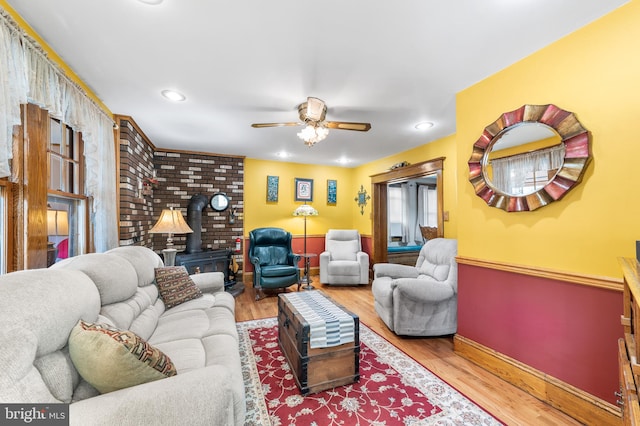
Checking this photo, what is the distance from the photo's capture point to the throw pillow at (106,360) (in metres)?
0.97

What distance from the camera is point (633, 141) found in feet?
4.74

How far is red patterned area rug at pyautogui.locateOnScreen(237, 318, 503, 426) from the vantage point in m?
1.58

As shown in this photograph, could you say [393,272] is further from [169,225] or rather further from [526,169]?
[169,225]

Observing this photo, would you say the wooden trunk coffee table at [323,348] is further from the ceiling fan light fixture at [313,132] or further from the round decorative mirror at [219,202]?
the round decorative mirror at [219,202]

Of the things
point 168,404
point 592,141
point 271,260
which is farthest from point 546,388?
point 271,260

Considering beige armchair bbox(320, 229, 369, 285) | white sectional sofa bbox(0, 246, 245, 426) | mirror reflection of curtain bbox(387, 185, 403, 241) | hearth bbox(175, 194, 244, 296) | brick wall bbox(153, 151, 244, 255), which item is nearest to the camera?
white sectional sofa bbox(0, 246, 245, 426)

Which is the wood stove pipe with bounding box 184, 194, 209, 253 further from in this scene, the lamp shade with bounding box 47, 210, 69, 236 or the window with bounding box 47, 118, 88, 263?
the lamp shade with bounding box 47, 210, 69, 236

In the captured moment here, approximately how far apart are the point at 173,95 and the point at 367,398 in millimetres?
3014

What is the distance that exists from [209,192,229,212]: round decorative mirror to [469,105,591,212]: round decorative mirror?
391cm

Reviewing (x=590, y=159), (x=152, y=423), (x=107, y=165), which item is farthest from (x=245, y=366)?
(x=590, y=159)

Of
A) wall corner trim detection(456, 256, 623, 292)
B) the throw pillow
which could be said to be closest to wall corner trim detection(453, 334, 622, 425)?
wall corner trim detection(456, 256, 623, 292)

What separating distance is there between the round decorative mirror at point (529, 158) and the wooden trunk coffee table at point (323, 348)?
4.97ft

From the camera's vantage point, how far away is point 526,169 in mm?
1914

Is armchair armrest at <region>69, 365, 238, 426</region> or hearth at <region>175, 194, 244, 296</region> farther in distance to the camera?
hearth at <region>175, 194, 244, 296</region>
